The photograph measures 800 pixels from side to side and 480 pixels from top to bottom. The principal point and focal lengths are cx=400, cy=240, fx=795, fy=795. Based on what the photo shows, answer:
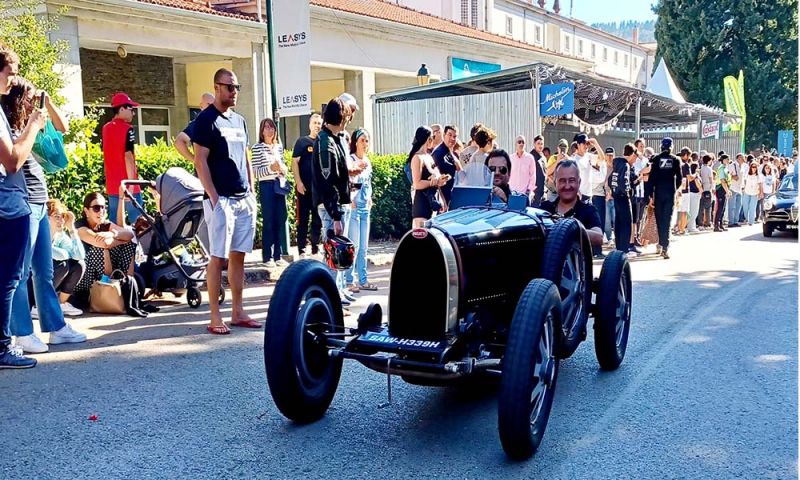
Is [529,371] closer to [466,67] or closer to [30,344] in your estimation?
[30,344]

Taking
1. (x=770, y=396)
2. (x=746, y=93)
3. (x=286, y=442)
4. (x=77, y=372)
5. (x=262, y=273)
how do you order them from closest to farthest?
(x=286, y=442) → (x=770, y=396) → (x=77, y=372) → (x=262, y=273) → (x=746, y=93)

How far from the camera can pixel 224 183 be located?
656cm

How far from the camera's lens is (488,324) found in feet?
15.7

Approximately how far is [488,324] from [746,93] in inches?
1650

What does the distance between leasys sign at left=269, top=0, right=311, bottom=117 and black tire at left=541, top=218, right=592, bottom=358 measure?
6.00 meters

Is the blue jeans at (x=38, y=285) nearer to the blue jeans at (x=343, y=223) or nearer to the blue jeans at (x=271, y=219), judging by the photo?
the blue jeans at (x=343, y=223)

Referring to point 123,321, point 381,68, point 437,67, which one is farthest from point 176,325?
Result: point 437,67

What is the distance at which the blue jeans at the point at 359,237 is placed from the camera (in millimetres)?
8562

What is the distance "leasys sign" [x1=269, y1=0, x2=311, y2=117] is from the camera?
34.4ft

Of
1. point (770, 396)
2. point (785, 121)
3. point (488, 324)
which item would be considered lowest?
point (770, 396)

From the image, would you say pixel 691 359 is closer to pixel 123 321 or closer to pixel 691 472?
pixel 691 472

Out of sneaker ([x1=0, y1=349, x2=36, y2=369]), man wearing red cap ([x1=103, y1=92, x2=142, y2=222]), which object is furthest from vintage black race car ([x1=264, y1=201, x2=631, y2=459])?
man wearing red cap ([x1=103, y1=92, x2=142, y2=222])

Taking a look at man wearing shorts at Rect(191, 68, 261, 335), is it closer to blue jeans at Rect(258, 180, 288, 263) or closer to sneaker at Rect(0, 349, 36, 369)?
sneaker at Rect(0, 349, 36, 369)

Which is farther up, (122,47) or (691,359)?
(122,47)
